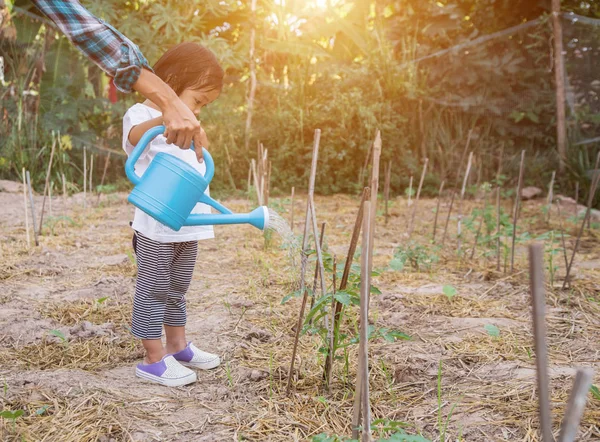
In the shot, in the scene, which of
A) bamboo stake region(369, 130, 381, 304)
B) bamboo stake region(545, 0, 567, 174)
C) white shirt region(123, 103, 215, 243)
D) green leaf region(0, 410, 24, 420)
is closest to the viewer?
bamboo stake region(369, 130, 381, 304)

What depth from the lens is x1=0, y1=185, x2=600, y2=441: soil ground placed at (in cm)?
155

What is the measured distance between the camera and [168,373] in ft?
6.04

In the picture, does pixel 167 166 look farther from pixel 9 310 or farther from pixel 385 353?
pixel 9 310

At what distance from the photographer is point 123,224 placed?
4.70 meters

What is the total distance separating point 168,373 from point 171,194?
2.00 ft

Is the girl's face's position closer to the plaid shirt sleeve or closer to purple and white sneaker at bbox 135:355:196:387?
the plaid shirt sleeve

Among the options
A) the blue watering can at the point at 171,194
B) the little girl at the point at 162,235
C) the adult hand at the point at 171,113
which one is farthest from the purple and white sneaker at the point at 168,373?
the adult hand at the point at 171,113

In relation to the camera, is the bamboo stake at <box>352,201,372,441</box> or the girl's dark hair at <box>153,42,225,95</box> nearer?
the bamboo stake at <box>352,201,372,441</box>

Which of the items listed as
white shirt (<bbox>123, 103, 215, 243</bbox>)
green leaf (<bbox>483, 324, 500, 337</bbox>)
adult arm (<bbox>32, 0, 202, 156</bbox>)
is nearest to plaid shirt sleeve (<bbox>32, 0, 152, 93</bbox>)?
adult arm (<bbox>32, 0, 202, 156</bbox>)

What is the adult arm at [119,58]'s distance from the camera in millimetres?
1463

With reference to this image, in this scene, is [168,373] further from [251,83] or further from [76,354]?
[251,83]

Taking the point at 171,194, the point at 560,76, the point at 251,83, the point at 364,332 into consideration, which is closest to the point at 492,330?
the point at 364,332

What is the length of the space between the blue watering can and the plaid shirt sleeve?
0.57 ft

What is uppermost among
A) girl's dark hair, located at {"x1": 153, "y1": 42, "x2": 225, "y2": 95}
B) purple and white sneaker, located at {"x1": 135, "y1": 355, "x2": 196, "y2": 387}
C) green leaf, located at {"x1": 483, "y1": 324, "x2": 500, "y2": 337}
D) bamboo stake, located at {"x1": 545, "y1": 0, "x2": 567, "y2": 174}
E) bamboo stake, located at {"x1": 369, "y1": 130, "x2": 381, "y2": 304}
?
bamboo stake, located at {"x1": 545, "y1": 0, "x2": 567, "y2": 174}
